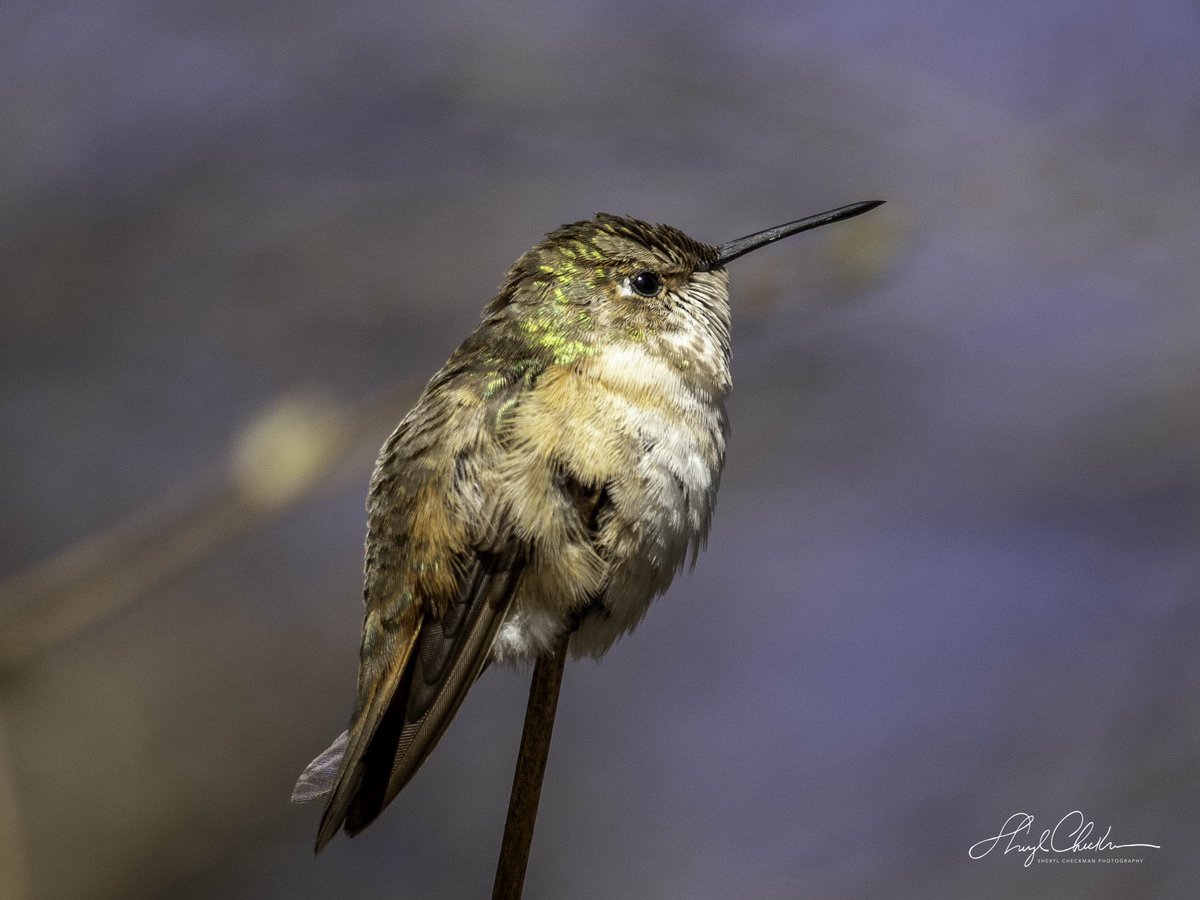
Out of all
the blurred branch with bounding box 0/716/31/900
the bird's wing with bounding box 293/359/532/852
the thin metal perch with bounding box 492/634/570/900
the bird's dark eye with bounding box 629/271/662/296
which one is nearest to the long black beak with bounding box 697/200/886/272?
the bird's dark eye with bounding box 629/271/662/296

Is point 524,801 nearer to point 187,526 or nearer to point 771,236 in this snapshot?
point 771,236

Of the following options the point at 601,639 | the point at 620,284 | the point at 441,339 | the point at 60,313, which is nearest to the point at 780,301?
the point at 441,339

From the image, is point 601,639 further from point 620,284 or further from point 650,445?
point 620,284

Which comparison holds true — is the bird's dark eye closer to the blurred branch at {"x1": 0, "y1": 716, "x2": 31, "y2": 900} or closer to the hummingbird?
the hummingbird

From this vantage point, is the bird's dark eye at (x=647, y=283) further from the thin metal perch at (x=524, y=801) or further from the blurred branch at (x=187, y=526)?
the blurred branch at (x=187, y=526)

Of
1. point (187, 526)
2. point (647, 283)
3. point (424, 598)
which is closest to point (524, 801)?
point (424, 598)
